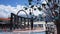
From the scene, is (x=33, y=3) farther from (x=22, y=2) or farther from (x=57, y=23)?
(x=57, y=23)

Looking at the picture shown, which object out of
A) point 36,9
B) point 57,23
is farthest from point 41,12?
point 57,23

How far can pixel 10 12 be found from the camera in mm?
1636

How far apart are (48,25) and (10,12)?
0.45m

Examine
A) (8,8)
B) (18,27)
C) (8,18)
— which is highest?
(8,8)

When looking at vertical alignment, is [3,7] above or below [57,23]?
above

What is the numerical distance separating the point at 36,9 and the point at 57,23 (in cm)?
28

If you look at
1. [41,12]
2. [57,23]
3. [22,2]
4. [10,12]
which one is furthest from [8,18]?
[57,23]

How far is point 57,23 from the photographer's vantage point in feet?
5.42

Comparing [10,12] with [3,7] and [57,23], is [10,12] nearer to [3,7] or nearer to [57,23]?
[3,7]

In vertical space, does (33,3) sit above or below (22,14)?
above

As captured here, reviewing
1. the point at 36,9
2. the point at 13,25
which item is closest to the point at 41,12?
the point at 36,9

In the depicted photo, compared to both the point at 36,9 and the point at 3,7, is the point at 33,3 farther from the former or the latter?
the point at 3,7

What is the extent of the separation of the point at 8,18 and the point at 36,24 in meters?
0.31

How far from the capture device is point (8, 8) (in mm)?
1635
